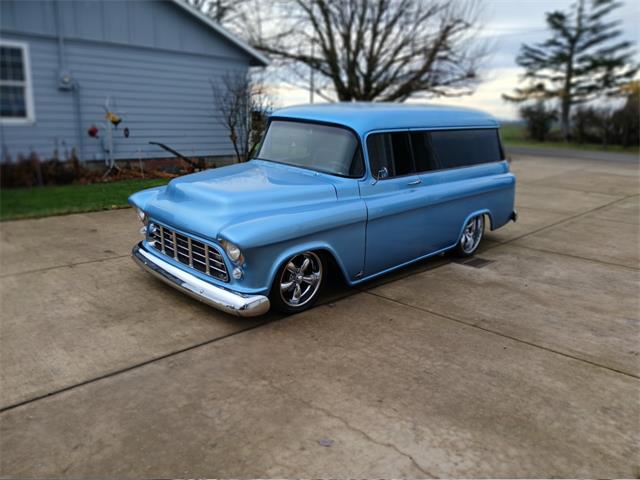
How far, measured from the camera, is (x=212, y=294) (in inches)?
164

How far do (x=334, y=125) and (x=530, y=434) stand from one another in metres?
3.29

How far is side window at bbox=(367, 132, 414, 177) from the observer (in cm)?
518

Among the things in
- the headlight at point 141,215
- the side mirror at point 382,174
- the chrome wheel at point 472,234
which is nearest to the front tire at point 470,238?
the chrome wheel at point 472,234

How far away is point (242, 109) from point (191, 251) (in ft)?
4.40

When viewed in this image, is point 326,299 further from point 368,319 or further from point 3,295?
point 3,295

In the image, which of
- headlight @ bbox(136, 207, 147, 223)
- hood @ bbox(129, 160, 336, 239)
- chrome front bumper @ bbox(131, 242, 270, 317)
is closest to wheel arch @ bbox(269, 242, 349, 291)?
chrome front bumper @ bbox(131, 242, 270, 317)

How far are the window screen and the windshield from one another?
3645 millimetres

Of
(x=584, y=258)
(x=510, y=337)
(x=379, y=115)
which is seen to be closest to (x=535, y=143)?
(x=584, y=258)

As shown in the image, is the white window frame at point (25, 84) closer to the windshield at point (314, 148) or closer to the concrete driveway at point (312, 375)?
the concrete driveway at point (312, 375)

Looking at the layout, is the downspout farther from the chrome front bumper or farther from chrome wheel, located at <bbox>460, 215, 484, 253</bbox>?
chrome wheel, located at <bbox>460, 215, 484, 253</bbox>

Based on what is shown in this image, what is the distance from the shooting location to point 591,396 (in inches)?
139

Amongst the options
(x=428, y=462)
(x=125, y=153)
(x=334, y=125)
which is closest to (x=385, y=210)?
(x=334, y=125)

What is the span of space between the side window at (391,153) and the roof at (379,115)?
103 mm

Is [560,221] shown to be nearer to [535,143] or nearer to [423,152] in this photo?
[423,152]
